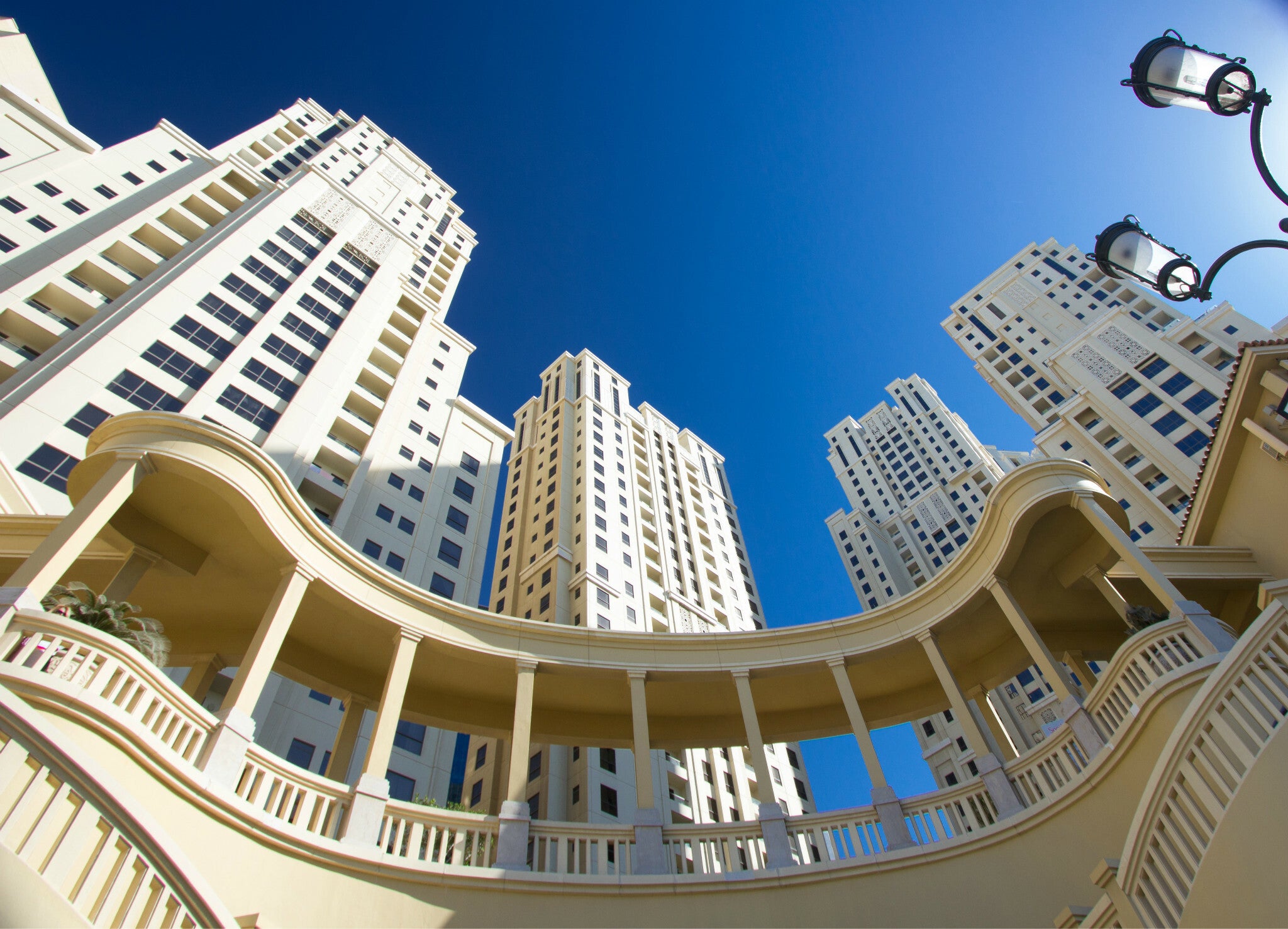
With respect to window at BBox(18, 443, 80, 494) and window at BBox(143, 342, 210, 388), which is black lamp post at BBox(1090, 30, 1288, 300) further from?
window at BBox(143, 342, 210, 388)

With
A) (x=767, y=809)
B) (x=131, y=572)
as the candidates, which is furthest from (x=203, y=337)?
(x=767, y=809)

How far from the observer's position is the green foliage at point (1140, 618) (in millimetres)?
14352

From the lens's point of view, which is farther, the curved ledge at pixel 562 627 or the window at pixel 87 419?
the window at pixel 87 419

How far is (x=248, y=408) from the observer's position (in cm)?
3709

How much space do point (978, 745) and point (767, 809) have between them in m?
4.44

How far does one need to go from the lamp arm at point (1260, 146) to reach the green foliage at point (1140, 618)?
29.4 ft

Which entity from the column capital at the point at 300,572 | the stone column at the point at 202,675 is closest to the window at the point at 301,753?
the stone column at the point at 202,675

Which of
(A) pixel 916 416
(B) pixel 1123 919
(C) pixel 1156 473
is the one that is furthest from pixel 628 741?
(A) pixel 916 416

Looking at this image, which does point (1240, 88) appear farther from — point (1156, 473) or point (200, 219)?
point (1156, 473)

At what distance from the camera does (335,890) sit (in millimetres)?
10922

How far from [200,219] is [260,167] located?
17.5m

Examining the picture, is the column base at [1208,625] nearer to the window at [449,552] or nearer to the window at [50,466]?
the window at [50,466]

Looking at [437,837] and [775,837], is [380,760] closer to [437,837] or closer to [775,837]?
[437,837]

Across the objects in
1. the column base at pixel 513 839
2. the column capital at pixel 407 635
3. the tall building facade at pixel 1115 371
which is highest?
the tall building facade at pixel 1115 371
